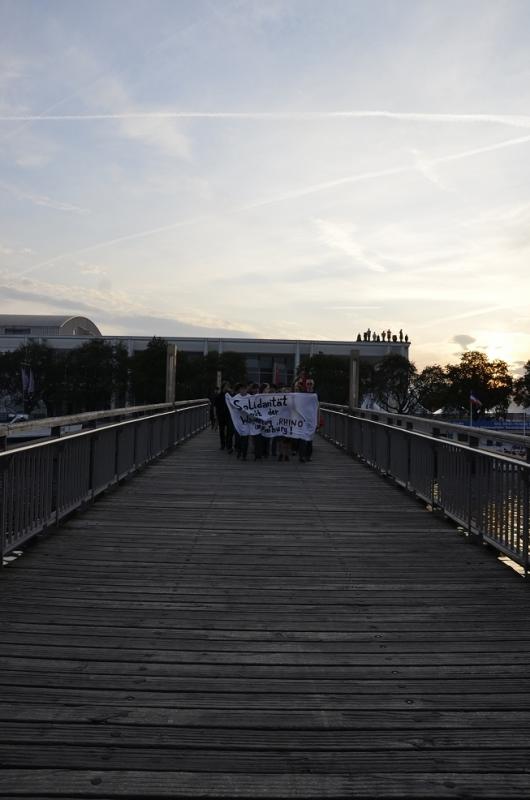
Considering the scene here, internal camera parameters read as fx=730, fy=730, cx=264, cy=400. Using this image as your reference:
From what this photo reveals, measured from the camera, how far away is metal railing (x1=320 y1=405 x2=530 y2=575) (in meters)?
6.40

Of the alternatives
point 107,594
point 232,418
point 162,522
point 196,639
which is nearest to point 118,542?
point 162,522

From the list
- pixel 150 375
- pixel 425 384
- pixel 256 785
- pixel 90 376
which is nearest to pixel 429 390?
pixel 425 384

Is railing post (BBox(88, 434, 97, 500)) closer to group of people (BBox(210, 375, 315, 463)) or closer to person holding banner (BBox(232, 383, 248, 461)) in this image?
person holding banner (BBox(232, 383, 248, 461))

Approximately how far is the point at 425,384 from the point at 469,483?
7431 cm

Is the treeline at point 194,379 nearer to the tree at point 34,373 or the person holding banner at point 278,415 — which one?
the tree at point 34,373

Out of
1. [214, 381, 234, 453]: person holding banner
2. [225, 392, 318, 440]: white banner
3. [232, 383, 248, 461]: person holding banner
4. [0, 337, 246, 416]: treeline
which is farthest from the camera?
[0, 337, 246, 416]: treeline

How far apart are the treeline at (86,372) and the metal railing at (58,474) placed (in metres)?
62.2

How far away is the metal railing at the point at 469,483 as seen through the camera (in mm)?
6398

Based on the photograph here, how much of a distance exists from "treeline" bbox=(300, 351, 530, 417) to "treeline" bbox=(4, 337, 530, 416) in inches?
4.1

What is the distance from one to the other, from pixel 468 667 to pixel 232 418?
1317 cm

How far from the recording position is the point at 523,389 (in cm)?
8475

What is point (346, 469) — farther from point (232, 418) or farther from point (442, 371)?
point (442, 371)

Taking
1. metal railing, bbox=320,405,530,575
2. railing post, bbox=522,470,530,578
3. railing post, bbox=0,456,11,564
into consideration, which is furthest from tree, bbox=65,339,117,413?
railing post, bbox=522,470,530,578

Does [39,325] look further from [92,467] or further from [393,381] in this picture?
[92,467]
